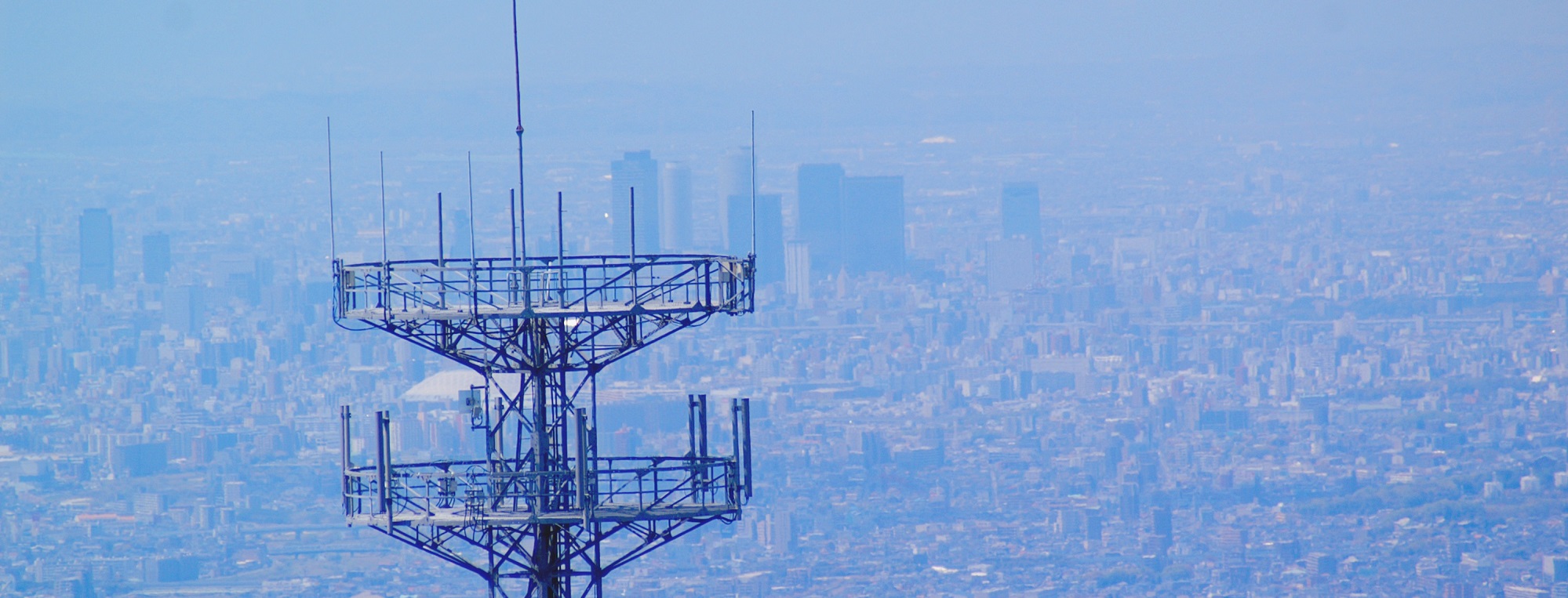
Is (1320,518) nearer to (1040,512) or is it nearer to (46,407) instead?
(1040,512)

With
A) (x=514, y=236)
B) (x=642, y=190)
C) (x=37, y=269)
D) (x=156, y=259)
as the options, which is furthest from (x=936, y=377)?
(x=514, y=236)

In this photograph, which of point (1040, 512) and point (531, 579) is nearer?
point (531, 579)

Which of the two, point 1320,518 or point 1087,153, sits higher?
point 1087,153

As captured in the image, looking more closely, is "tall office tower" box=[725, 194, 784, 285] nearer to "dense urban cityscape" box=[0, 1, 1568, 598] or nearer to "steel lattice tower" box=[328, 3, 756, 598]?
"dense urban cityscape" box=[0, 1, 1568, 598]

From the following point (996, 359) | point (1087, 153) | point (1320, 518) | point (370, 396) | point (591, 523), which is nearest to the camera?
point (591, 523)

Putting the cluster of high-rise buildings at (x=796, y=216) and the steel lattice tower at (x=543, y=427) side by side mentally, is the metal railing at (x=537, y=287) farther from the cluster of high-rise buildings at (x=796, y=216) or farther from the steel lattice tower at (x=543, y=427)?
the cluster of high-rise buildings at (x=796, y=216)

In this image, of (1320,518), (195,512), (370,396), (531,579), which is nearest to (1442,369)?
(1320,518)
